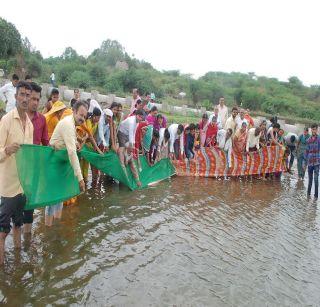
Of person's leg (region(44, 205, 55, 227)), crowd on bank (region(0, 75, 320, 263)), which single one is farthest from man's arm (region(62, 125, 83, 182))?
person's leg (region(44, 205, 55, 227))

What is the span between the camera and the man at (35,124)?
173 inches

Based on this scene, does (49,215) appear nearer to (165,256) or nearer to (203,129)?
(165,256)

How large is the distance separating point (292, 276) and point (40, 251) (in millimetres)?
3260

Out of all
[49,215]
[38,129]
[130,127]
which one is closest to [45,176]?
[38,129]

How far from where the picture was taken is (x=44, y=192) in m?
4.59

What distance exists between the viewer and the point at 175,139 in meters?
10.3

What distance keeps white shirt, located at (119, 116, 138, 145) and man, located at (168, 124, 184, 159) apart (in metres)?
2.21

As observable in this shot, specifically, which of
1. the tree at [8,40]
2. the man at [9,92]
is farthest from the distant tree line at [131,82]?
the man at [9,92]

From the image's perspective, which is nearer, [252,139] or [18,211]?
[18,211]

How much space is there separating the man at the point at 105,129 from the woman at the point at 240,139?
4.79m

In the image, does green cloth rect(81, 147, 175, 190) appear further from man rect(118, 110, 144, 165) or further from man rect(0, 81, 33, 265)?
man rect(0, 81, 33, 265)

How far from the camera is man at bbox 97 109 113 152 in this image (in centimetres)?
764

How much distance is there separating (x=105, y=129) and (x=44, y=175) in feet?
10.9

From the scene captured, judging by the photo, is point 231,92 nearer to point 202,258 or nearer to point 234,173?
point 234,173
